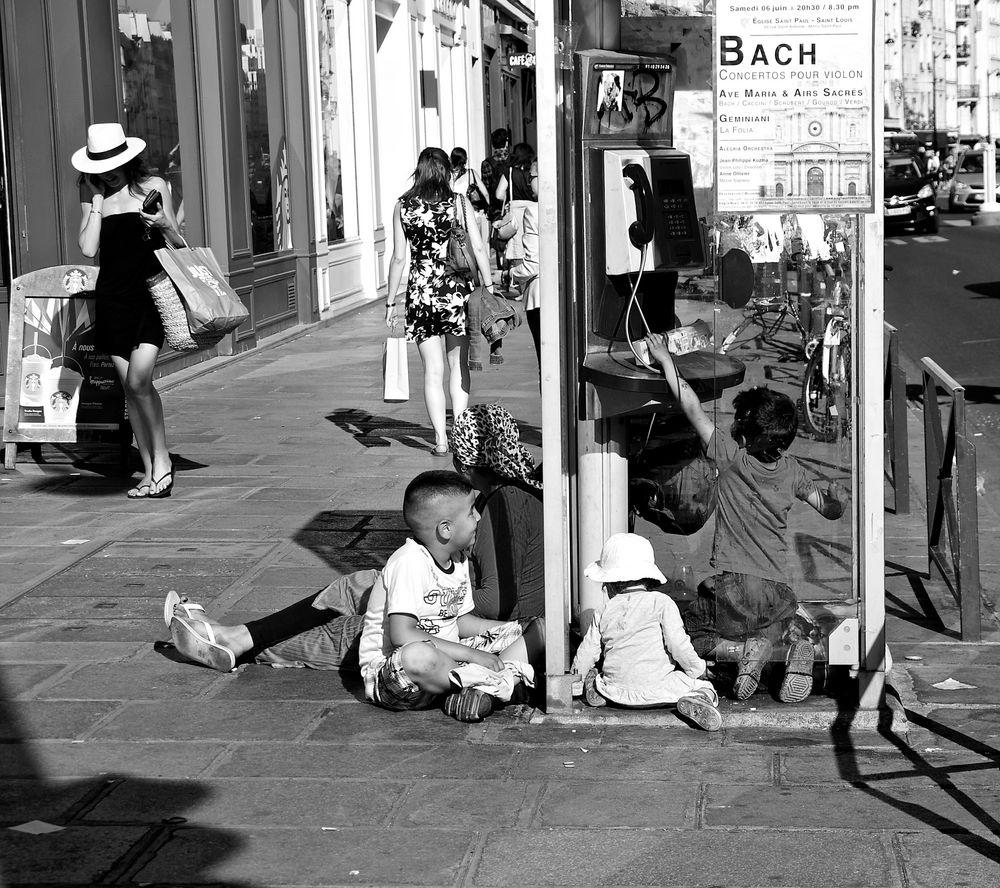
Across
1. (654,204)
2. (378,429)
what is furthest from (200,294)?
(654,204)

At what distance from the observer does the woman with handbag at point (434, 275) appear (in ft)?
29.9

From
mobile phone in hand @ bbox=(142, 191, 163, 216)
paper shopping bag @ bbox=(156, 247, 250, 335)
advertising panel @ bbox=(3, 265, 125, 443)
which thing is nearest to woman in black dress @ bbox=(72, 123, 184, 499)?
mobile phone in hand @ bbox=(142, 191, 163, 216)

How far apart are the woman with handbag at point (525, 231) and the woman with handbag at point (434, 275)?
0.43 meters

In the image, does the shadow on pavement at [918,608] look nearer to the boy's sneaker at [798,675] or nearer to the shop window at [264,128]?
the boy's sneaker at [798,675]

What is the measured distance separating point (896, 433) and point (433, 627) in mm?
3868

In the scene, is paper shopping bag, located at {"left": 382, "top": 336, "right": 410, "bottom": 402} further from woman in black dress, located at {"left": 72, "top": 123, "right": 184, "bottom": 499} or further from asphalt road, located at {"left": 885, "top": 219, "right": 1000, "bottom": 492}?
asphalt road, located at {"left": 885, "top": 219, "right": 1000, "bottom": 492}

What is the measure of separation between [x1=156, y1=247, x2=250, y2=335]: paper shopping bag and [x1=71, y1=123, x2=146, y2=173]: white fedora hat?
531 mm

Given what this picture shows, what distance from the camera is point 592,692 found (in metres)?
4.80

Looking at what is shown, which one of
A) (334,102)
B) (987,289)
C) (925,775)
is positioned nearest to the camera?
(925,775)

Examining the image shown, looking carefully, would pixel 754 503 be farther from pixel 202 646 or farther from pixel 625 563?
pixel 202 646

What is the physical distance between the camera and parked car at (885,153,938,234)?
33.2m

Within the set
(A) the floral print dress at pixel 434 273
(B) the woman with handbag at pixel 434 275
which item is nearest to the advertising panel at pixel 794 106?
(B) the woman with handbag at pixel 434 275

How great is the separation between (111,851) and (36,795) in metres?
0.49

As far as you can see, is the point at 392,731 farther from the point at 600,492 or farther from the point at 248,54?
the point at 248,54
